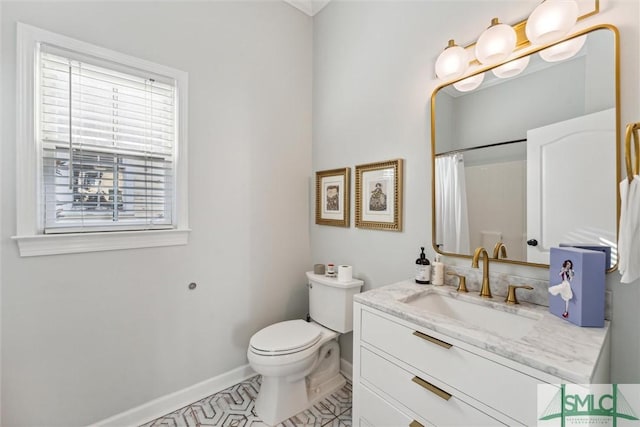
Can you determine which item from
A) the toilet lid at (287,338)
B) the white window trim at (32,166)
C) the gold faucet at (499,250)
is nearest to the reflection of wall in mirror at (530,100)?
the gold faucet at (499,250)

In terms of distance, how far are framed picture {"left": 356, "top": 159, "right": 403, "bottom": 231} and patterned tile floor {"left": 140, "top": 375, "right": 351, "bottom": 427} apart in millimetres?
1167

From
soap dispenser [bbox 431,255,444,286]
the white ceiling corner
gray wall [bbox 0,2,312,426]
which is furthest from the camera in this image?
the white ceiling corner

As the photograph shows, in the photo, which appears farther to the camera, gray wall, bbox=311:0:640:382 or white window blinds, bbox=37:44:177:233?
white window blinds, bbox=37:44:177:233

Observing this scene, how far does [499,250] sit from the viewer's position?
1.29 metres

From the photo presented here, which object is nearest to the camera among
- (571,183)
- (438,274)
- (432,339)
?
(432,339)

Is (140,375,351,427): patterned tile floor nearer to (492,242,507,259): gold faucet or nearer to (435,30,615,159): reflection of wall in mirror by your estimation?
(492,242,507,259): gold faucet

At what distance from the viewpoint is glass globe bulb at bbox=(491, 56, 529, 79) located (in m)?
1.22

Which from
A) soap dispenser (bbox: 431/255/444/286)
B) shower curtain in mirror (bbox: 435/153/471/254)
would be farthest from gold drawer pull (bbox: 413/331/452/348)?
shower curtain in mirror (bbox: 435/153/471/254)

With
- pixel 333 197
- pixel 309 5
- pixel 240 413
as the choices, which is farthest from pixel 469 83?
pixel 240 413

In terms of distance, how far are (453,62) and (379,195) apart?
0.81m

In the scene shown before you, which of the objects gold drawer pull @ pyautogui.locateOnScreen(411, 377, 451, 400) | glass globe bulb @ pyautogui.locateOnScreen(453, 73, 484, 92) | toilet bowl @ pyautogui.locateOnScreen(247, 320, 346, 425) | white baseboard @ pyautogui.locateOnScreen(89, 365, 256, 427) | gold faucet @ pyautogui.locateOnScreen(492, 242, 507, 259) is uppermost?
glass globe bulb @ pyautogui.locateOnScreen(453, 73, 484, 92)

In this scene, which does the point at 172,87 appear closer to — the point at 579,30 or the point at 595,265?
the point at 579,30

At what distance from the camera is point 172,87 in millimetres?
1736

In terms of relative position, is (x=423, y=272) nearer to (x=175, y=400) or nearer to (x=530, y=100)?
(x=530, y=100)
